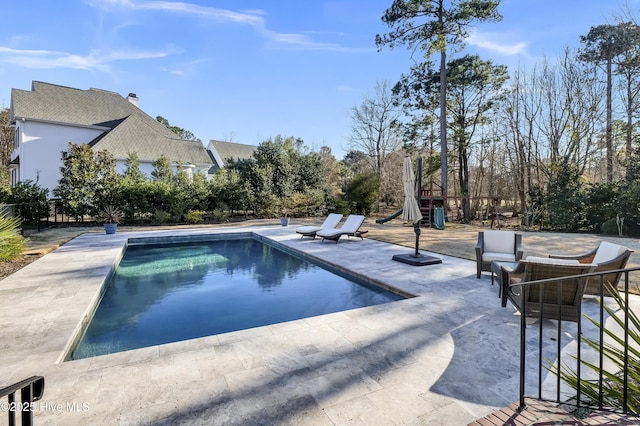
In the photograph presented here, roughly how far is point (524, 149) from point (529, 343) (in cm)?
1839

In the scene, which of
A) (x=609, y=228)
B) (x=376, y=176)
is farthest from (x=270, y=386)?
(x=376, y=176)

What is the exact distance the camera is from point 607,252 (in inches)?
182

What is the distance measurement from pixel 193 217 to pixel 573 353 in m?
15.9

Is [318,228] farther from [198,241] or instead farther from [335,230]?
[198,241]

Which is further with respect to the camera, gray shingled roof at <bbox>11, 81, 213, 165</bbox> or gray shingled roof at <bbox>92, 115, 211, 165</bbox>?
gray shingled roof at <bbox>92, 115, 211, 165</bbox>

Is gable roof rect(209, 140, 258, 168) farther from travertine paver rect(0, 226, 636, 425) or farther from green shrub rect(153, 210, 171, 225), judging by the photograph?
travertine paver rect(0, 226, 636, 425)

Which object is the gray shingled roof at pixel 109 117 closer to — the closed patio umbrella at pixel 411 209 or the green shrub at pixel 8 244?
the green shrub at pixel 8 244

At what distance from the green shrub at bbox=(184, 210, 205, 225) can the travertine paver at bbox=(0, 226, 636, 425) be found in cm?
1159

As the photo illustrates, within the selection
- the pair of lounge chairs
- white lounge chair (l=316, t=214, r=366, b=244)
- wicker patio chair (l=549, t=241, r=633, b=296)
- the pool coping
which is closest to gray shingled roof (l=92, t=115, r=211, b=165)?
the pool coping

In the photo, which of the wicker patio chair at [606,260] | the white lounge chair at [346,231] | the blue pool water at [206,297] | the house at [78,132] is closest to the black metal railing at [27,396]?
the blue pool water at [206,297]

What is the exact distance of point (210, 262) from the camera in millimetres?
9086

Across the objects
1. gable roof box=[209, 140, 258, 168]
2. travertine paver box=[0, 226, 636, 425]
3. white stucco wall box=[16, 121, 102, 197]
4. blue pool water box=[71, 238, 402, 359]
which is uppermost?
gable roof box=[209, 140, 258, 168]

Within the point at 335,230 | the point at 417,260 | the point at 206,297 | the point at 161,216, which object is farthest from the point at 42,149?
the point at 417,260

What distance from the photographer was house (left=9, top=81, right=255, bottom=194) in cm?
1964
